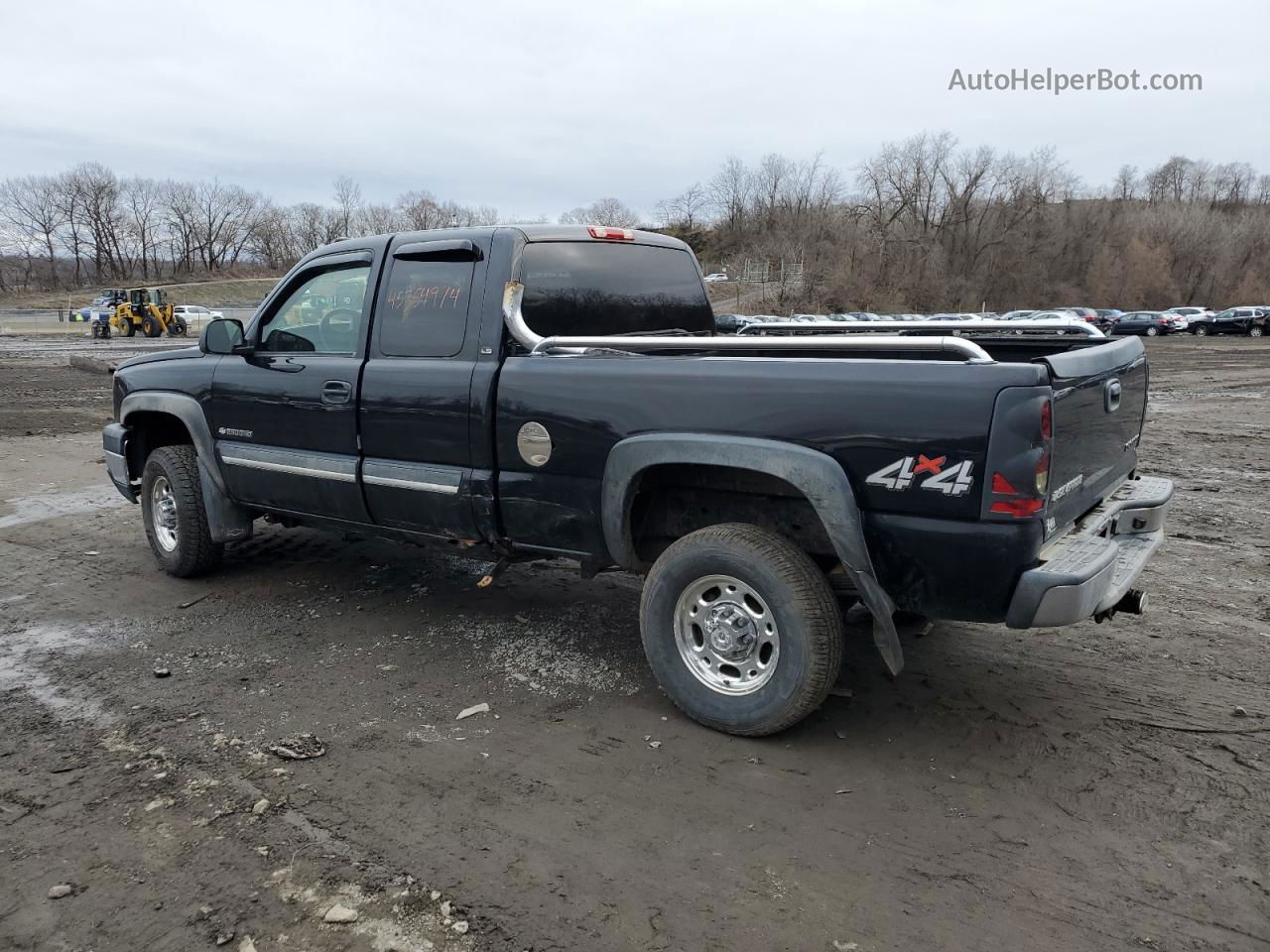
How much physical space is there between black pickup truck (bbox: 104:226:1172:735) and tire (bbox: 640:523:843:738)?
1 cm

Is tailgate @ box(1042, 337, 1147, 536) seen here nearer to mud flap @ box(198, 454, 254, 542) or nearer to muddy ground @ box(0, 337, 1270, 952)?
muddy ground @ box(0, 337, 1270, 952)

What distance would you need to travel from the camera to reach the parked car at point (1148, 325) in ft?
152

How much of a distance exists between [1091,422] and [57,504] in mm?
8296

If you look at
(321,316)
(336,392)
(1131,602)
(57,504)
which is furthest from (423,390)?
(57,504)

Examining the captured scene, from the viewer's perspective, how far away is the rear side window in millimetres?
4492

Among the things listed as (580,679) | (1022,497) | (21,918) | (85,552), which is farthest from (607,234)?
(85,552)

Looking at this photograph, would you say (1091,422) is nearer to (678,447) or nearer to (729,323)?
(678,447)

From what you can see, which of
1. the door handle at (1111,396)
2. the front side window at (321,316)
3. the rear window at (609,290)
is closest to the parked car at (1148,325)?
the rear window at (609,290)

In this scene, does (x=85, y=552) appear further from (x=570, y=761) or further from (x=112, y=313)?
(x=112, y=313)

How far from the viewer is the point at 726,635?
3.76 m

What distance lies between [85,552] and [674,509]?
4.82 metres

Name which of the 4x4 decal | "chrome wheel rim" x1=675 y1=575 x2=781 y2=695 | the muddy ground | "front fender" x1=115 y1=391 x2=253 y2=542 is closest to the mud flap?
"front fender" x1=115 y1=391 x2=253 y2=542

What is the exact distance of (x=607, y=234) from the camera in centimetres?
495

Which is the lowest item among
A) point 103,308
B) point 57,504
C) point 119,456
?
point 57,504
